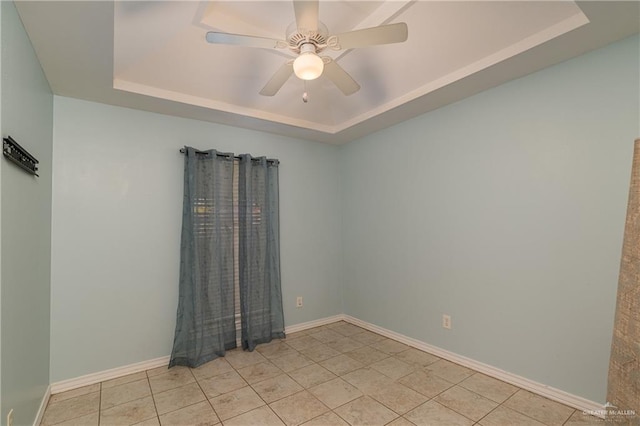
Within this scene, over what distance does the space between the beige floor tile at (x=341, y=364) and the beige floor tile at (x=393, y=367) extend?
16 centimetres

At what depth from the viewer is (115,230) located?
2.62m

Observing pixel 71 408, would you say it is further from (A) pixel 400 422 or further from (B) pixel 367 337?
(B) pixel 367 337

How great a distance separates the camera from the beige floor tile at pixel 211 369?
2.57 m

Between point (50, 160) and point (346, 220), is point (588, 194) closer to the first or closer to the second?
point (346, 220)

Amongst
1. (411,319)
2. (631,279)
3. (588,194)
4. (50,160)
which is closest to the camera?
(631,279)

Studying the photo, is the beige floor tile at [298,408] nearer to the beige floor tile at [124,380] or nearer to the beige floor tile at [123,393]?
the beige floor tile at [123,393]

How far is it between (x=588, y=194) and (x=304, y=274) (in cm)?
278

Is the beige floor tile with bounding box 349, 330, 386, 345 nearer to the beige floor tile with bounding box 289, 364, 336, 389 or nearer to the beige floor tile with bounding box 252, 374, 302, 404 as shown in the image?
the beige floor tile with bounding box 289, 364, 336, 389

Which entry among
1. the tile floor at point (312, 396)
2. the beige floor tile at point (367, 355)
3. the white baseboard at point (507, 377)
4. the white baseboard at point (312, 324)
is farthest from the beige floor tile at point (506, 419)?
the white baseboard at point (312, 324)

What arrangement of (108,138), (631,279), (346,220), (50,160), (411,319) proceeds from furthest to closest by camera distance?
(346,220) < (411,319) < (108,138) < (50,160) < (631,279)

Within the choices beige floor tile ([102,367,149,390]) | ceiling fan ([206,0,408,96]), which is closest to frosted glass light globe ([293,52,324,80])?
ceiling fan ([206,0,408,96])

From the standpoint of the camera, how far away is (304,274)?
376cm

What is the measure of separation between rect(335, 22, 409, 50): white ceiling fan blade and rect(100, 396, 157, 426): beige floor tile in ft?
8.57

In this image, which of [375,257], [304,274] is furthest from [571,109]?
[304,274]
